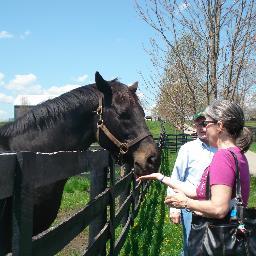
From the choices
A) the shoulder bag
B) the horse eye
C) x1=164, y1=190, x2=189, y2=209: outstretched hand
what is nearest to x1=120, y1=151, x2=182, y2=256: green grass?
the horse eye

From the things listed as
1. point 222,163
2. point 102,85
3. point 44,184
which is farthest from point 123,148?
point 44,184

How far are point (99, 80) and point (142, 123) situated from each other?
60cm

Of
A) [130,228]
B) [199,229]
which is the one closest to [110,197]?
[199,229]

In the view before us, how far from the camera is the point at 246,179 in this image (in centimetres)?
276

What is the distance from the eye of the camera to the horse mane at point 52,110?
3.94m

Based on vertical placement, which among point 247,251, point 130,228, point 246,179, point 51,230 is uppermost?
point 246,179

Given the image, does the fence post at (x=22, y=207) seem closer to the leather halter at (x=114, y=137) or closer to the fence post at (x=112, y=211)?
the leather halter at (x=114, y=137)

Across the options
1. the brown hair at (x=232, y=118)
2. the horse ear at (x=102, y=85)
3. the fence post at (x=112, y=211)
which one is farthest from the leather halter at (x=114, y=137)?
the brown hair at (x=232, y=118)

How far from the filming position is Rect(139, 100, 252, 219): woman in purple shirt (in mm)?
2570

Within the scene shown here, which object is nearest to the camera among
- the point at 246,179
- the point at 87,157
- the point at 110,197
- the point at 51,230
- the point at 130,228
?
the point at 51,230

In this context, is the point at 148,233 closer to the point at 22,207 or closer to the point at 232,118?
the point at 232,118

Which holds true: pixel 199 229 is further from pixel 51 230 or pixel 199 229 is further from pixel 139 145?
pixel 139 145

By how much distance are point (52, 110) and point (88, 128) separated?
0.41 m

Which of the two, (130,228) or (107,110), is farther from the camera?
(130,228)
